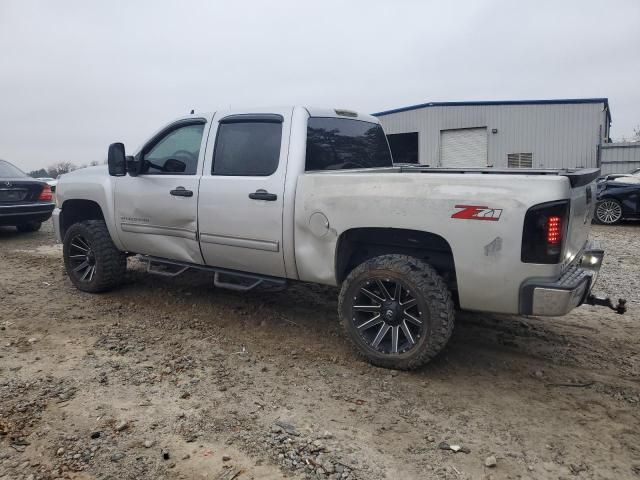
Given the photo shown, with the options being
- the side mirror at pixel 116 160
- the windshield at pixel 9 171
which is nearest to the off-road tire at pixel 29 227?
the windshield at pixel 9 171

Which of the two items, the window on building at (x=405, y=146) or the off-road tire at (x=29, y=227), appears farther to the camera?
the window on building at (x=405, y=146)

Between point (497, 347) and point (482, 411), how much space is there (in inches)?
46.5

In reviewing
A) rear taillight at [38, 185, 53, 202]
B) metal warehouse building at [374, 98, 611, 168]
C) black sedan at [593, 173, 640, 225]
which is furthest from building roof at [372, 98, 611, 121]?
rear taillight at [38, 185, 53, 202]

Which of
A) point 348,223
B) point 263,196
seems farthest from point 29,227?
→ point 348,223

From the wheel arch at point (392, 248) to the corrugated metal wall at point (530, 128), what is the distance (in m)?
17.5

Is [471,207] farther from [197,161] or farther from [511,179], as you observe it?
[197,161]

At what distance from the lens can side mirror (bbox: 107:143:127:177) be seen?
5055 mm

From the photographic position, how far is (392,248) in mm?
4027

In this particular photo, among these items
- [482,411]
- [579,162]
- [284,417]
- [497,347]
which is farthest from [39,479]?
[579,162]

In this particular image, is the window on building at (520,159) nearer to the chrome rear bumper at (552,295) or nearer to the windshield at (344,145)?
the windshield at (344,145)

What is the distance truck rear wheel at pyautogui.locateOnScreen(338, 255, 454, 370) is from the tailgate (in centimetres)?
90

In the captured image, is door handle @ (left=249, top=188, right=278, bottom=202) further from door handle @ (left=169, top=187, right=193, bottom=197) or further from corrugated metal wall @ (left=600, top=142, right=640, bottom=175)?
corrugated metal wall @ (left=600, top=142, right=640, bottom=175)

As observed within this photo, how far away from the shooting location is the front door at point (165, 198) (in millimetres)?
4812

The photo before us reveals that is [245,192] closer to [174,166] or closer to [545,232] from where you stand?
[174,166]
